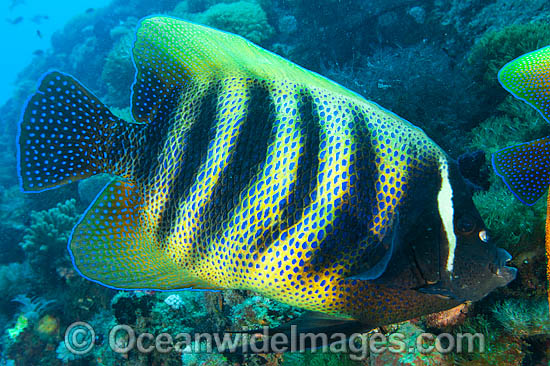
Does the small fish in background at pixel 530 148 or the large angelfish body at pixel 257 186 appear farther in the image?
the small fish in background at pixel 530 148

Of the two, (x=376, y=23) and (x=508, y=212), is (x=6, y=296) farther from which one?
(x=376, y=23)

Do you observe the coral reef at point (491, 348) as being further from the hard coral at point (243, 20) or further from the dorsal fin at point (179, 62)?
the hard coral at point (243, 20)

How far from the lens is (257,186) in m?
1.25

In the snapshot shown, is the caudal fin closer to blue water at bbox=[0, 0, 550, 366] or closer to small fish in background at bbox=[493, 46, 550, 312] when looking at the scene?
small fish in background at bbox=[493, 46, 550, 312]

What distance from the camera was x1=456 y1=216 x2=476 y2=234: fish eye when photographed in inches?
44.0

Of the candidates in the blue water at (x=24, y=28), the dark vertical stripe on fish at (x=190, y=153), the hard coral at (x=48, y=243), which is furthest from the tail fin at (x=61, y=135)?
the blue water at (x=24, y=28)

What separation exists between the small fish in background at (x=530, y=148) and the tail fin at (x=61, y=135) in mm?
1841

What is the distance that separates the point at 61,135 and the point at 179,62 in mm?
651

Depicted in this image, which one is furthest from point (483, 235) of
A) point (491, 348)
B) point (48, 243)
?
point (48, 243)

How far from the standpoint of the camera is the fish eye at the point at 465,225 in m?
Answer: 1.12

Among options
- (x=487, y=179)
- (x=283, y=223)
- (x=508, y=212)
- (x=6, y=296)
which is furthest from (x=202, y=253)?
(x=6, y=296)

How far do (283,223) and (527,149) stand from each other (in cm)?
117

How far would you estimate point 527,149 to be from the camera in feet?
4.45

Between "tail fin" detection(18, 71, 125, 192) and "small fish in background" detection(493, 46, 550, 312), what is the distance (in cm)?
184
